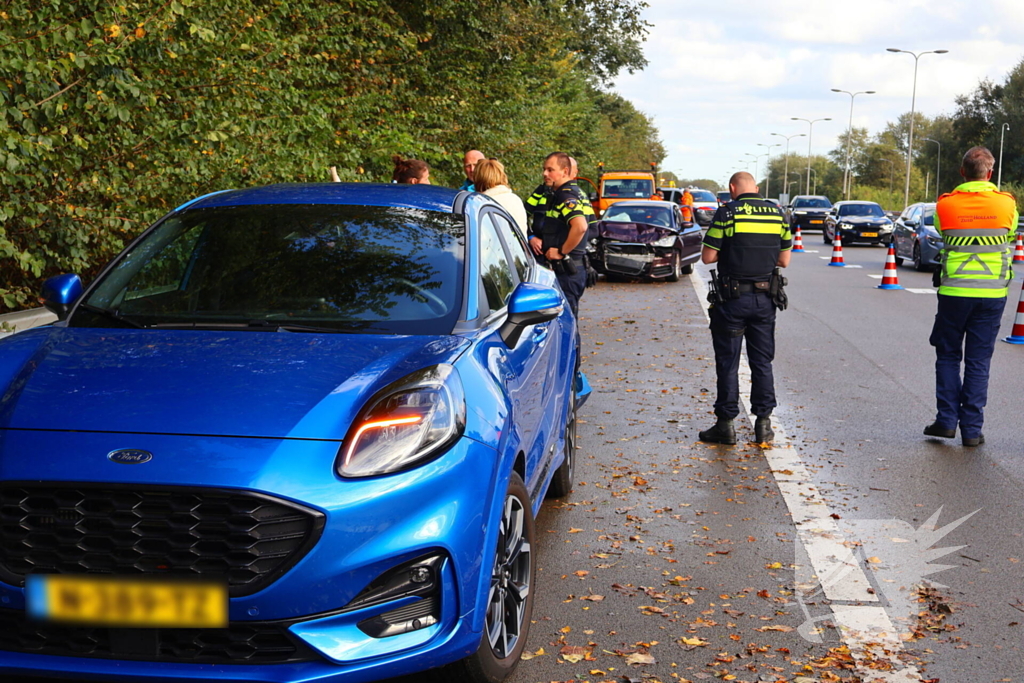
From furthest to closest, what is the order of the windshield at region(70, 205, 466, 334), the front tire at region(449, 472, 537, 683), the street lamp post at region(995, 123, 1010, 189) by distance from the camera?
the street lamp post at region(995, 123, 1010, 189) → the windshield at region(70, 205, 466, 334) → the front tire at region(449, 472, 537, 683)

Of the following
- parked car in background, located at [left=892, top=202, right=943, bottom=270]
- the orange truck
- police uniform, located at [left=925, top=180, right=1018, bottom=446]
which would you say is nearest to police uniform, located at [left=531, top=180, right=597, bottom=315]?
police uniform, located at [left=925, top=180, right=1018, bottom=446]

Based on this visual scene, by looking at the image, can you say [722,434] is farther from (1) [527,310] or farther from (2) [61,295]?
(2) [61,295]

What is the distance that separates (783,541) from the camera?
5324 mm

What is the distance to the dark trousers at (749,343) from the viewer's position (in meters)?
7.57

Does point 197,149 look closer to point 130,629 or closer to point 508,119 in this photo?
point 130,629

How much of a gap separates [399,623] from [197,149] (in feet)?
22.3

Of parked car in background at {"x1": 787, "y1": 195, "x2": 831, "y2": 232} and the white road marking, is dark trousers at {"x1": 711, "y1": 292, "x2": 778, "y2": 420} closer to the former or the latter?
the white road marking

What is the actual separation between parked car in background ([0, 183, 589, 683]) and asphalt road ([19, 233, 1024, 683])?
2.10ft

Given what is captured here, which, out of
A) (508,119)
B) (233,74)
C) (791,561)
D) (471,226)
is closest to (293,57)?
(233,74)

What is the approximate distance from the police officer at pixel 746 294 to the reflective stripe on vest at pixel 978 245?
1125mm

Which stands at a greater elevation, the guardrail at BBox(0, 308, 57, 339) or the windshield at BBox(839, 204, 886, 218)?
the guardrail at BBox(0, 308, 57, 339)

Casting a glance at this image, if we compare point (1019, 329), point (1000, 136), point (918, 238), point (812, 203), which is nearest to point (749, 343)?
point (1019, 329)

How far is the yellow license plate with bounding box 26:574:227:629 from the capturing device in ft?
9.70

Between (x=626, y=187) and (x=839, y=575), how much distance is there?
131 feet
